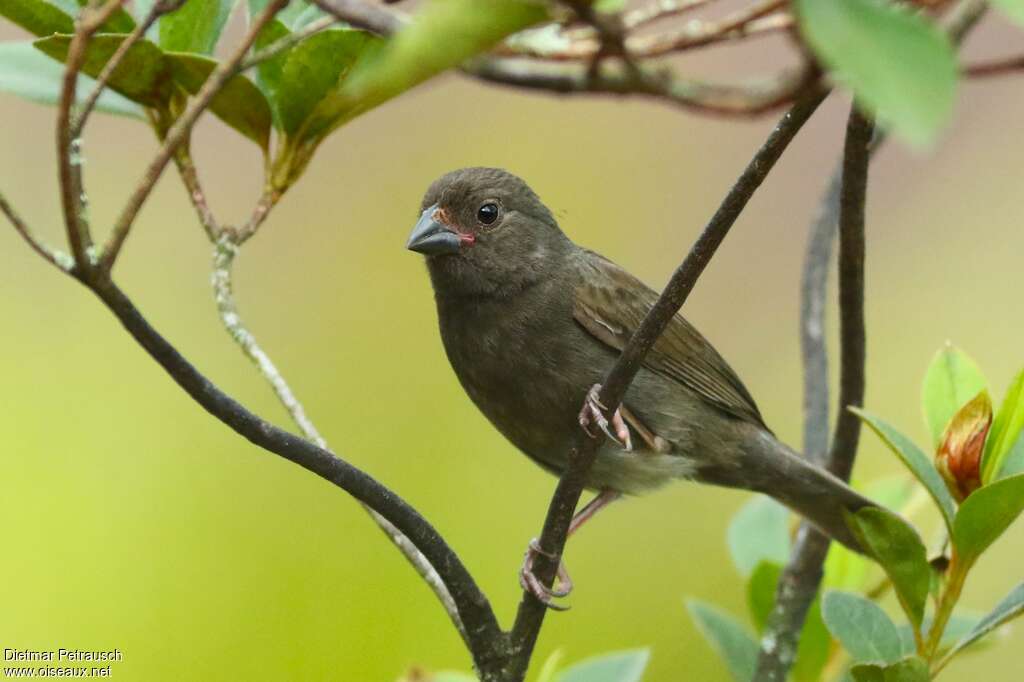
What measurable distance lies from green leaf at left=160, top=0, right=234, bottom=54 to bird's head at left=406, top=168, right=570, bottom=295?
1371mm

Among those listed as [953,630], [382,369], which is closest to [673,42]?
[953,630]

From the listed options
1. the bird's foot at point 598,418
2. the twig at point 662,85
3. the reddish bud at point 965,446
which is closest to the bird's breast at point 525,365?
the bird's foot at point 598,418

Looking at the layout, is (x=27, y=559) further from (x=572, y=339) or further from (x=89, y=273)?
(x=89, y=273)

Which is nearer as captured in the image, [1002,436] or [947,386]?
[1002,436]

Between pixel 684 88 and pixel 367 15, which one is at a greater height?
pixel 367 15

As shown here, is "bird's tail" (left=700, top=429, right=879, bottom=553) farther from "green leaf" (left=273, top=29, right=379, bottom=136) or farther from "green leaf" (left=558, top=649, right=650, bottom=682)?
"green leaf" (left=273, top=29, right=379, bottom=136)

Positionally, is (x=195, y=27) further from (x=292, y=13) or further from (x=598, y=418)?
(x=598, y=418)

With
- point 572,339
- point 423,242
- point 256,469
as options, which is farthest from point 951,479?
point 256,469

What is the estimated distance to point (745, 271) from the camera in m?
5.71

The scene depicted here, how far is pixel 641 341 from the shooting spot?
1966 mm

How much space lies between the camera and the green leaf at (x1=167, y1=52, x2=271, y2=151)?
1.98m

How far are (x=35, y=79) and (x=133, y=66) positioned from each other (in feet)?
0.92

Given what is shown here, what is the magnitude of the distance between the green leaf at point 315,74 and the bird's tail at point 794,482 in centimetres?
139

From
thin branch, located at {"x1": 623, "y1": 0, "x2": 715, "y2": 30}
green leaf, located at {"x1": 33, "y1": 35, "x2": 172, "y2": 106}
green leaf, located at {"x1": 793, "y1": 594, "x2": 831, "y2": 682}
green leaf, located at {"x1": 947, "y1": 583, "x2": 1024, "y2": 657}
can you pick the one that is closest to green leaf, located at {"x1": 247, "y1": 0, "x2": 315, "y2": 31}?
green leaf, located at {"x1": 33, "y1": 35, "x2": 172, "y2": 106}
